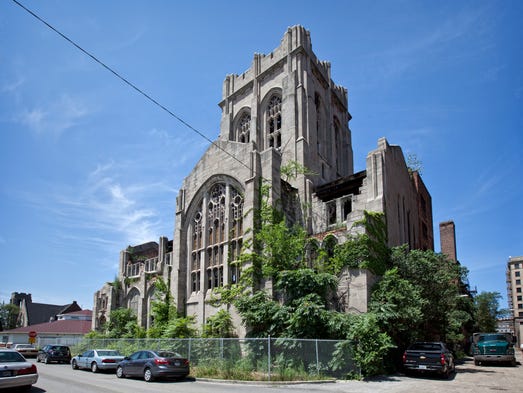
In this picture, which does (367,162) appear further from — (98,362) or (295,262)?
(98,362)

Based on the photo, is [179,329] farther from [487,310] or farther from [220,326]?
[487,310]

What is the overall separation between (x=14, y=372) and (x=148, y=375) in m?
5.66

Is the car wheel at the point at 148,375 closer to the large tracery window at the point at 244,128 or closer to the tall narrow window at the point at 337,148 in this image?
the large tracery window at the point at 244,128

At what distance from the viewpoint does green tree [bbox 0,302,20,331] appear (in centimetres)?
8500

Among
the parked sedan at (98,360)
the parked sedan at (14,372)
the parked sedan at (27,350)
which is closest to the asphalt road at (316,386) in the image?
the parked sedan at (14,372)

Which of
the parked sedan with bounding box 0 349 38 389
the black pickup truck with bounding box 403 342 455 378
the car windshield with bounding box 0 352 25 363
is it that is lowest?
the black pickup truck with bounding box 403 342 455 378

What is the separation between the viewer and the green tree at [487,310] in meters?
62.0

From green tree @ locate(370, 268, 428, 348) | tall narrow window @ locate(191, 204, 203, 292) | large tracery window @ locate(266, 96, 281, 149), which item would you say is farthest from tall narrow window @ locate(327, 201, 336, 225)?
large tracery window @ locate(266, 96, 281, 149)

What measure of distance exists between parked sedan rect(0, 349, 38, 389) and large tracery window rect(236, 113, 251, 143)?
2874 centimetres

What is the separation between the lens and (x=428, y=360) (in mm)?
19062

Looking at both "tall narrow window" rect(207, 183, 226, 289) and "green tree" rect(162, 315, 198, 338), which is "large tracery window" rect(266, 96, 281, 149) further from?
"green tree" rect(162, 315, 198, 338)

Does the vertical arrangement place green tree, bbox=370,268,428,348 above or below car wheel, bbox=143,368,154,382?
above

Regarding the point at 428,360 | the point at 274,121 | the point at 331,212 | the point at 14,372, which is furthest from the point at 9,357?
the point at 274,121

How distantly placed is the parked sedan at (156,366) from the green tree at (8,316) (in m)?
79.5
